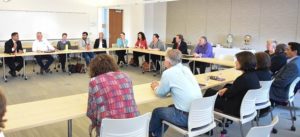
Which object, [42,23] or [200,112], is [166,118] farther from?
[42,23]

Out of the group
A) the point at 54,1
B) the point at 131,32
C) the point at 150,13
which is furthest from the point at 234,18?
the point at 54,1

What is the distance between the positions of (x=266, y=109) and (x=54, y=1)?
8.56 m

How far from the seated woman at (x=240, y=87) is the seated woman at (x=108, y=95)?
127 centimetres

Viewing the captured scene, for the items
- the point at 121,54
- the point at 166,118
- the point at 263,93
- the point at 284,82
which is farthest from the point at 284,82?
the point at 121,54

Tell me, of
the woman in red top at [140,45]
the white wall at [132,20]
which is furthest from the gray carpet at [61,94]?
the white wall at [132,20]

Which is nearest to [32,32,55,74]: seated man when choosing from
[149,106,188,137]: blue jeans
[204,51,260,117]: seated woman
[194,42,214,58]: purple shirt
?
[194,42,214,58]: purple shirt

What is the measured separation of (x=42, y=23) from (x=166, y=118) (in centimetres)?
835

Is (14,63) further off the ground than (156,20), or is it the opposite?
(156,20)

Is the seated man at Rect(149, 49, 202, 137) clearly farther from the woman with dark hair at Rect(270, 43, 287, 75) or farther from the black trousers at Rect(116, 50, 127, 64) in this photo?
the black trousers at Rect(116, 50, 127, 64)

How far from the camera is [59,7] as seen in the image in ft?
33.0

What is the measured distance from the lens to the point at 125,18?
471 inches

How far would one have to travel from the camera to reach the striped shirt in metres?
2.14

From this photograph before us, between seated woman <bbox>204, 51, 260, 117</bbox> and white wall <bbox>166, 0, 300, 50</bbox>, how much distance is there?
547 centimetres

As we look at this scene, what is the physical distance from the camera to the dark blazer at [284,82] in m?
3.77
